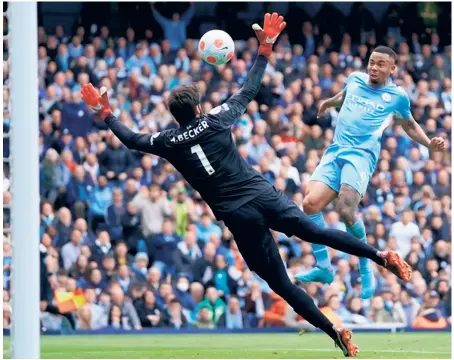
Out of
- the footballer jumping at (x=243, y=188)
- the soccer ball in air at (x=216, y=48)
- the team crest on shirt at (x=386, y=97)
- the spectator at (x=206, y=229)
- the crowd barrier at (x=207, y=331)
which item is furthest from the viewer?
the spectator at (x=206, y=229)

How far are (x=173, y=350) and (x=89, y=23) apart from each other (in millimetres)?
10557

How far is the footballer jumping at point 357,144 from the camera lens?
511 inches

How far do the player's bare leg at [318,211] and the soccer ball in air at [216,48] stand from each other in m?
1.92

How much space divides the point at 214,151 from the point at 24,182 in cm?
188

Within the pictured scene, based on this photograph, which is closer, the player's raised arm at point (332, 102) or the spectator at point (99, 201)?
the player's raised arm at point (332, 102)

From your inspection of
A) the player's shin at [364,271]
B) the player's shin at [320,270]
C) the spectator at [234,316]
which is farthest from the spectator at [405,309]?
the player's shin at [320,270]

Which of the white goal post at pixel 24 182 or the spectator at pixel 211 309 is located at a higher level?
the white goal post at pixel 24 182

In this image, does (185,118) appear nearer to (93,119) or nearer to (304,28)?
(93,119)

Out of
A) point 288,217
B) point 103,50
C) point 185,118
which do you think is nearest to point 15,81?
point 185,118

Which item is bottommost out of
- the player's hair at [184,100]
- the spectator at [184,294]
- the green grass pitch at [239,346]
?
the green grass pitch at [239,346]

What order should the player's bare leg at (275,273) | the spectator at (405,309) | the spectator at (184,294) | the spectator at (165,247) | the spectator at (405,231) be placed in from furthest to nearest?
the spectator at (405,231), the spectator at (165,247), the spectator at (405,309), the spectator at (184,294), the player's bare leg at (275,273)

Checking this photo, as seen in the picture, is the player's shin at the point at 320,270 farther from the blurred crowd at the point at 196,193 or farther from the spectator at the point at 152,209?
the spectator at the point at 152,209

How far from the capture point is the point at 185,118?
11406 mm

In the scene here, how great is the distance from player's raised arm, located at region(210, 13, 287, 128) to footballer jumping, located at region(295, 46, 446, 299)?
65.5 inches
